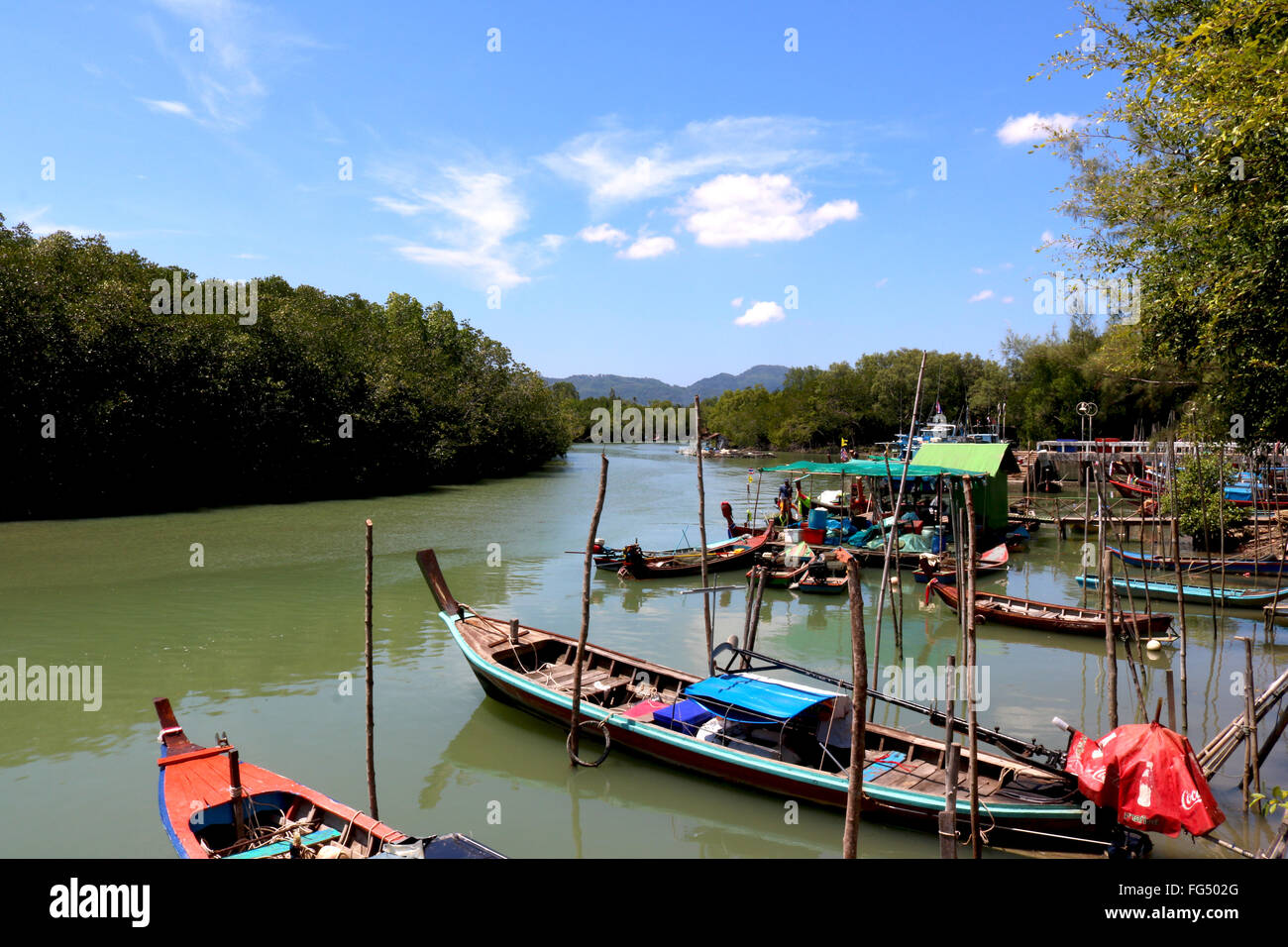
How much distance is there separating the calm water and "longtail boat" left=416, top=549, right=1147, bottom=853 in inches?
16.8

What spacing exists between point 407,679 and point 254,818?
19.5ft

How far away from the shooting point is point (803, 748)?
9.14m

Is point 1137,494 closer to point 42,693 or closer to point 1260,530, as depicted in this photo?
point 1260,530

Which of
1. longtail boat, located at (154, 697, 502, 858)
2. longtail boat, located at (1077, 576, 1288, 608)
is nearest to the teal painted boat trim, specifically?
longtail boat, located at (154, 697, 502, 858)

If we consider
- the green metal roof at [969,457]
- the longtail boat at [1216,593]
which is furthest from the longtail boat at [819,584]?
the green metal roof at [969,457]

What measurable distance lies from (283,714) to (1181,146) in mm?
15880

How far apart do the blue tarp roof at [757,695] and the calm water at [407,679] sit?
1126 millimetres

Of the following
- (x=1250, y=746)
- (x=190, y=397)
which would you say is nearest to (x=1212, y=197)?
(x=1250, y=746)

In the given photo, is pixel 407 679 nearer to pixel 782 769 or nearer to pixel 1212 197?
pixel 782 769

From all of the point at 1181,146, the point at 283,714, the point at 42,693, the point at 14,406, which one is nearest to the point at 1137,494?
the point at 1181,146

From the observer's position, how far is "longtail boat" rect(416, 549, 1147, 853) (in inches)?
307

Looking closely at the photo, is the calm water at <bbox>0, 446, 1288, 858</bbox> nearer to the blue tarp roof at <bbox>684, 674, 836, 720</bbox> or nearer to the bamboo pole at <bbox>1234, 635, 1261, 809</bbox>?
the bamboo pole at <bbox>1234, 635, 1261, 809</bbox>

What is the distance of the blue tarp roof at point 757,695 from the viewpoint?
888 centimetres

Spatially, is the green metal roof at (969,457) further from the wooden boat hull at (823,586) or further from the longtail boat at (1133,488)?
the longtail boat at (1133,488)
